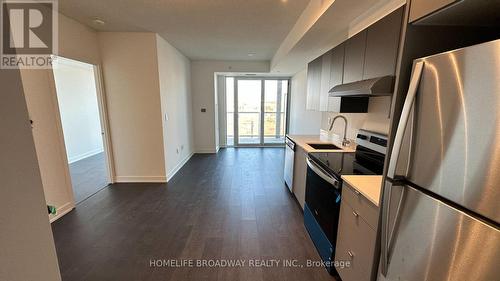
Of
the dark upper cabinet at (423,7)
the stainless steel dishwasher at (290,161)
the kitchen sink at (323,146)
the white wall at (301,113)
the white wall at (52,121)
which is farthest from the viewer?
the white wall at (301,113)

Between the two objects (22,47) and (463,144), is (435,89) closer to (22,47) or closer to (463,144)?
(463,144)

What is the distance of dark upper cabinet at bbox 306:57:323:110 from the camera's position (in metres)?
3.01

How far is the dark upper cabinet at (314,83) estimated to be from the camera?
3.01m

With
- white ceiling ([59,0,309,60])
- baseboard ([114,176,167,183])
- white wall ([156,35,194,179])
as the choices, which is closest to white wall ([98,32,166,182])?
baseboard ([114,176,167,183])

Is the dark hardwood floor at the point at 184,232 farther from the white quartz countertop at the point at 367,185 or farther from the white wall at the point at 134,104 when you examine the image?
the white quartz countertop at the point at 367,185

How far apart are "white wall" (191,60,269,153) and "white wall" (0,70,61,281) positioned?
208 inches

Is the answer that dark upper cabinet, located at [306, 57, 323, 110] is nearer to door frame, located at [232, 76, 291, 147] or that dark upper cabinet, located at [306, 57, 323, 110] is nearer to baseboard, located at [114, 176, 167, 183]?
baseboard, located at [114, 176, 167, 183]

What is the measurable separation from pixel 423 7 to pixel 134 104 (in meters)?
3.94

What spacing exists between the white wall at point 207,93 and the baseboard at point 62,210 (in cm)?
352

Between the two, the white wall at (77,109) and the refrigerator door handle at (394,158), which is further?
the white wall at (77,109)

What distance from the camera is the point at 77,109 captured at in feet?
17.6

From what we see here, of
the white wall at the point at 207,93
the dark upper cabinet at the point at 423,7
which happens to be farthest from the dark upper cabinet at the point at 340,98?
the white wall at the point at 207,93

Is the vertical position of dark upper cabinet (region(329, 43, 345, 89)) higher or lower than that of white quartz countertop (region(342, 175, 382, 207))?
higher

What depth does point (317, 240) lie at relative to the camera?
2127 millimetres
